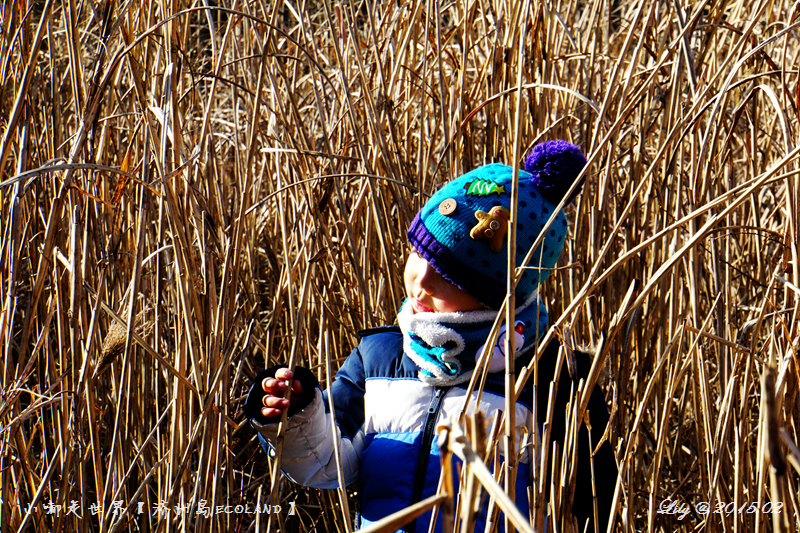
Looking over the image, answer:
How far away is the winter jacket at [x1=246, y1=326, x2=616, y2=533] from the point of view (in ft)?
2.75

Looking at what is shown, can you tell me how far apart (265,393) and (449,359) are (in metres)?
0.23

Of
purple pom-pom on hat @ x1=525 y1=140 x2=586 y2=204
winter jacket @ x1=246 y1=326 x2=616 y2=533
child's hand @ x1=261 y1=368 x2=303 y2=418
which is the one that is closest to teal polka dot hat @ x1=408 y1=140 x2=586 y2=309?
purple pom-pom on hat @ x1=525 y1=140 x2=586 y2=204

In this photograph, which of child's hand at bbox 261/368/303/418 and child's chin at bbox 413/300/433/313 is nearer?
child's hand at bbox 261/368/303/418

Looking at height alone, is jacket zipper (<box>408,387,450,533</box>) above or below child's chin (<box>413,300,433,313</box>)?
below

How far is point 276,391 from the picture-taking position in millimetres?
798

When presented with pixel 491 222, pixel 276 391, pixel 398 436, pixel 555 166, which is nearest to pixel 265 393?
pixel 276 391

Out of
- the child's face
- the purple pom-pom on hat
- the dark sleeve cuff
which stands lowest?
the dark sleeve cuff

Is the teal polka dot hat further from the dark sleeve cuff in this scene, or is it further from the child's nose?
the dark sleeve cuff

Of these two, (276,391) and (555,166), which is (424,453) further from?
(555,166)

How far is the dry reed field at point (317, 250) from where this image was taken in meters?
0.79

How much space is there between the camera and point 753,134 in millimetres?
1092

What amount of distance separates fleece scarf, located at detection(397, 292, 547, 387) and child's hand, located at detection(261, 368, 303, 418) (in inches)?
6.4

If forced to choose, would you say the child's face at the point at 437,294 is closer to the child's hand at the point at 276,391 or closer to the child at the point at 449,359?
the child at the point at 449,359

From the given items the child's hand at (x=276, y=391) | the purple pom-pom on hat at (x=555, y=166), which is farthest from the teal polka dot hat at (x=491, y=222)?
the child's hand at (x=276, y=391)
